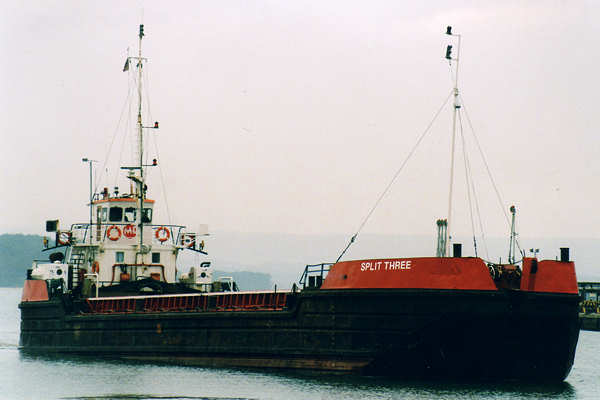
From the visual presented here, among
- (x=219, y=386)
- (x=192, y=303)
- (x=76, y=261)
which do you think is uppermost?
(x=76, y=261)

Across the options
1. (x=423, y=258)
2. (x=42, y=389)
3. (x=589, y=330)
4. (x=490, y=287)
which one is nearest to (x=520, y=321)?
(x=490, y=287)

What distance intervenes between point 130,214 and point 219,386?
11.8 m

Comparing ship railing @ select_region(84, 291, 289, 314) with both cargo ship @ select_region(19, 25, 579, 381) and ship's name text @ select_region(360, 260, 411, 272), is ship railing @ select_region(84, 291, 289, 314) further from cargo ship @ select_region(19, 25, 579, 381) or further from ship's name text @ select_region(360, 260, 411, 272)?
ship's name text @ select_region(360, 260, 411, 272)

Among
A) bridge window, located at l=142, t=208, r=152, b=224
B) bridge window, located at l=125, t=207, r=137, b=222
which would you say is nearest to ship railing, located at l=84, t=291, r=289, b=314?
bridge window, located at l=125, t=207, r=137, b=222

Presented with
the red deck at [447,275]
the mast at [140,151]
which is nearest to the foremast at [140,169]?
the mast at [140,151]

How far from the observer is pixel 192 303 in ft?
98.3

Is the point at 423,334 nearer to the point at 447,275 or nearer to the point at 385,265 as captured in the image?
the point at 447,275

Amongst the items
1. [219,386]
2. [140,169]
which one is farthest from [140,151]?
[219,386]

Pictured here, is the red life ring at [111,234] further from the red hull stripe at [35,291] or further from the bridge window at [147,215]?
the red hull stripe at [35,291]

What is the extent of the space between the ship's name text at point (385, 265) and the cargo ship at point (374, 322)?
3cm

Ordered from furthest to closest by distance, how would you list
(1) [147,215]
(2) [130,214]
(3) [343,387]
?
(1) [147,215]
(2) [130,214]
(3) [343,387]

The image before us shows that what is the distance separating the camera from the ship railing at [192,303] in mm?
27797

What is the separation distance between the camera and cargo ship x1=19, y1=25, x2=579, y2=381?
78.0 ft

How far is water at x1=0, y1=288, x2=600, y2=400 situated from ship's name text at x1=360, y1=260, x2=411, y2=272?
2.74 meters
